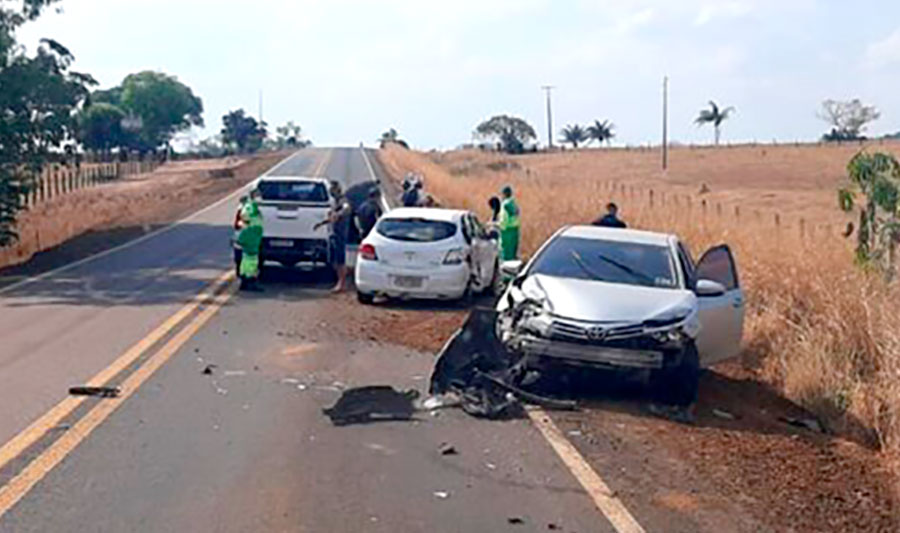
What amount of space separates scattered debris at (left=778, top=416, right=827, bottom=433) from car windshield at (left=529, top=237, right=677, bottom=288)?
5.97ft

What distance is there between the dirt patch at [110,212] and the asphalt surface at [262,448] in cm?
1276

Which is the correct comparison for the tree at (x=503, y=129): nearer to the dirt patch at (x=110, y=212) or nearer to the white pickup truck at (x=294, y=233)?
the dirt patch at (x=110, y=212)

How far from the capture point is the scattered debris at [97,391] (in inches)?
477

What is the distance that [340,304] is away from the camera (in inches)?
808

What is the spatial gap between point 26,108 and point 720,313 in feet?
78.3

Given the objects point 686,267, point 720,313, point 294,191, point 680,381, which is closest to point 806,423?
point 680,381

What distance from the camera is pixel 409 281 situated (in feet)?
66.3

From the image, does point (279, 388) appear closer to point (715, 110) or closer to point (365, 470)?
point (365, 470)

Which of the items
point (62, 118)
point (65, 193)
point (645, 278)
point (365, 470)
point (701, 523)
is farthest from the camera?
point (65, 193)

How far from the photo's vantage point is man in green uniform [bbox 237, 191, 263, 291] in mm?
22266

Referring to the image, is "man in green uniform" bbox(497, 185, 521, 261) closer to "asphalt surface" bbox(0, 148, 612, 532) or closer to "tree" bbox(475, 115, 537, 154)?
"asphalt surface" bbox(0, 148, 612, 532)

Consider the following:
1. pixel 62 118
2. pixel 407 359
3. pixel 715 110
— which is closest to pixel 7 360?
pixel 407 359

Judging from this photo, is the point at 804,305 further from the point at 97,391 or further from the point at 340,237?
the point at 340,237

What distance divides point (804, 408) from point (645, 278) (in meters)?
1.95
